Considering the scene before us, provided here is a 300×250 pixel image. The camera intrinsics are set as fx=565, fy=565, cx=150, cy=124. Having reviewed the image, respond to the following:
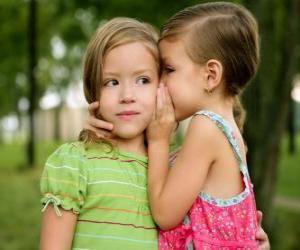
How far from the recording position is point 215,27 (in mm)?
2246

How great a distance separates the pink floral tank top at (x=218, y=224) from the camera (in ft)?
7.09

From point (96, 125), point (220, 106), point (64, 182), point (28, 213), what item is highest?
point (220, 106)

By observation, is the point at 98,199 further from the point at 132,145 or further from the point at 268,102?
the point at 268,102

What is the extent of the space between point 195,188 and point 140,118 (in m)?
0.36

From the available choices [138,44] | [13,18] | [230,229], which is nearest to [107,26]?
[138,44]

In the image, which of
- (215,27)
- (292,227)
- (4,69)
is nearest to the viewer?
(215,27)

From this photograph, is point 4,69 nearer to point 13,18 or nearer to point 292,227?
point 13,18

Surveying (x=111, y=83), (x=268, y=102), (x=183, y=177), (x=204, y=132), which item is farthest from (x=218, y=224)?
(x=268, y=102)

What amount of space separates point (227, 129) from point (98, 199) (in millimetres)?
568

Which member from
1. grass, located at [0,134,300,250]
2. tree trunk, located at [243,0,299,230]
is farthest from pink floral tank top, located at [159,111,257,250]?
grass, located at [0,134,300,250]

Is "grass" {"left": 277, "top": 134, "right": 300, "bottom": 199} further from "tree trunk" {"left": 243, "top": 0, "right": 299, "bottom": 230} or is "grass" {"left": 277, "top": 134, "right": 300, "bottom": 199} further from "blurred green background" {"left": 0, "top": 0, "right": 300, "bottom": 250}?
"tree trunk" {"left": 243, "top": 0, "right": 299, "bottom": 230}

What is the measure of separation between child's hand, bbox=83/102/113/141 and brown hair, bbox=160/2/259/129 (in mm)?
431

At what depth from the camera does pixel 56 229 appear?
2.08 metres

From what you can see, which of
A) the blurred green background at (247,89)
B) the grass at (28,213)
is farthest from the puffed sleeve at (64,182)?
the grass at (28,213)
